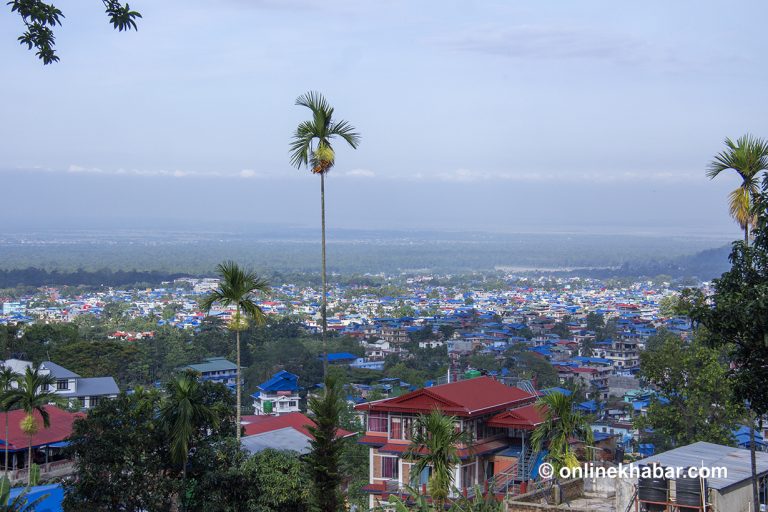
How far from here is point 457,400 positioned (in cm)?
1471

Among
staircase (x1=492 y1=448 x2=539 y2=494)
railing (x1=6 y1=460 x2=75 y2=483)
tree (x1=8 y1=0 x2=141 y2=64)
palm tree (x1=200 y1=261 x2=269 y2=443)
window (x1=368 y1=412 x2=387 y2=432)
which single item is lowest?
railing (x1=6 y1=460 x2=75 y2=483)

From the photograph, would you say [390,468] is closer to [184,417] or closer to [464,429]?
[464,429]

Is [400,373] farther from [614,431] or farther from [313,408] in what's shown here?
[313,408]

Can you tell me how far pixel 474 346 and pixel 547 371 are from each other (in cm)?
1151

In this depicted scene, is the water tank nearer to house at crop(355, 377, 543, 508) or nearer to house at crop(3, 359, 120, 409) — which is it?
Result: house at crop(355, 377, 543, 508)

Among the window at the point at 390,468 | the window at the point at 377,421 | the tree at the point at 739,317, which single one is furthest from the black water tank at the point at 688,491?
the window at the point at 377,421

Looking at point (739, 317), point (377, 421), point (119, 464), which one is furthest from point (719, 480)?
point (119, 464)

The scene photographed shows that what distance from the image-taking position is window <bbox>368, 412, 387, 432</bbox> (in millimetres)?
15141

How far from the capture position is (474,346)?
185ft

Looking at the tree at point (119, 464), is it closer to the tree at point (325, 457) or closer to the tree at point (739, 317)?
the tree at point (325, 457)

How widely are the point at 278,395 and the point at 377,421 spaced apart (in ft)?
76.3

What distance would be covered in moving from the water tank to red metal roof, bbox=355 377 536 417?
14.8 ft

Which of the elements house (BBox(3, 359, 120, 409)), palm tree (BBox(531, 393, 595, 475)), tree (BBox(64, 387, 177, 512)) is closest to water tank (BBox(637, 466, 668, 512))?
palm tree (BBox(531, 393, 595, 475))

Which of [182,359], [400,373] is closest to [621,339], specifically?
[400,373]
